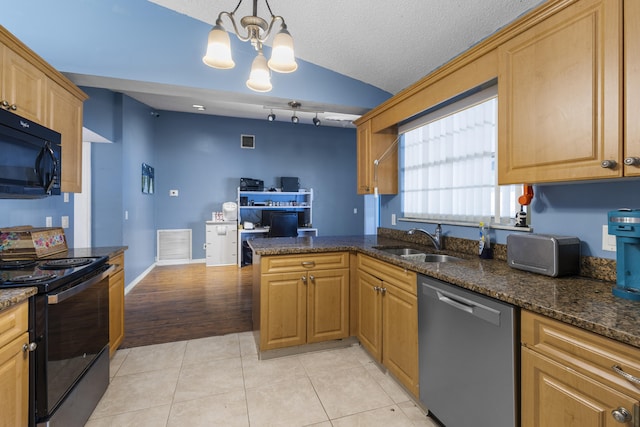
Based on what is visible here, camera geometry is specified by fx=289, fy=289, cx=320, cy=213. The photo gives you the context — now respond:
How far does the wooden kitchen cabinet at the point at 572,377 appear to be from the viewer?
2.71ft

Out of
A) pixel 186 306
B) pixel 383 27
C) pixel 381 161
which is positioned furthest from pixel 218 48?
pixel 186 306

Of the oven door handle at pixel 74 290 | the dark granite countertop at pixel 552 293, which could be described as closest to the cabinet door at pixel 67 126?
the oven door handle at pixel 74 290

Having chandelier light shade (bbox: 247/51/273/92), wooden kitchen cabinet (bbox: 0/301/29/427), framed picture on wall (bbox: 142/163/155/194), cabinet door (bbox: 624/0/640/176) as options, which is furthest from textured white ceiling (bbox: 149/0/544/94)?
framed picture on wall (bbox: 142/163/155/194)

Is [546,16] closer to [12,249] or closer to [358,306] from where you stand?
[358,306]

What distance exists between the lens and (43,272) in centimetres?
148

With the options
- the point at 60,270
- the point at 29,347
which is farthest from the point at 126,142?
the point at 29,347

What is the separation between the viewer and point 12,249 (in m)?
1.87

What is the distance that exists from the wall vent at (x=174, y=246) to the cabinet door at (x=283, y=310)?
4.44 metres

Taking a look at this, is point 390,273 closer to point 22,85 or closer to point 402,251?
point 402,251

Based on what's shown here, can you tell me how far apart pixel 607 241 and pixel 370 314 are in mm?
1454

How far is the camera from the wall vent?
5.89 meters

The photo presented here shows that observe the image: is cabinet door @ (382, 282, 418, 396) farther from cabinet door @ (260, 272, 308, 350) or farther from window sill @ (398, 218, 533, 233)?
window sill @ (398, 218, 533, 233)

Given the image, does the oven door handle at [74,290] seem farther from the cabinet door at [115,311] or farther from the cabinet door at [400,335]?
the cabinet door at [400,335]

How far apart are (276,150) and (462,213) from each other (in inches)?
198
